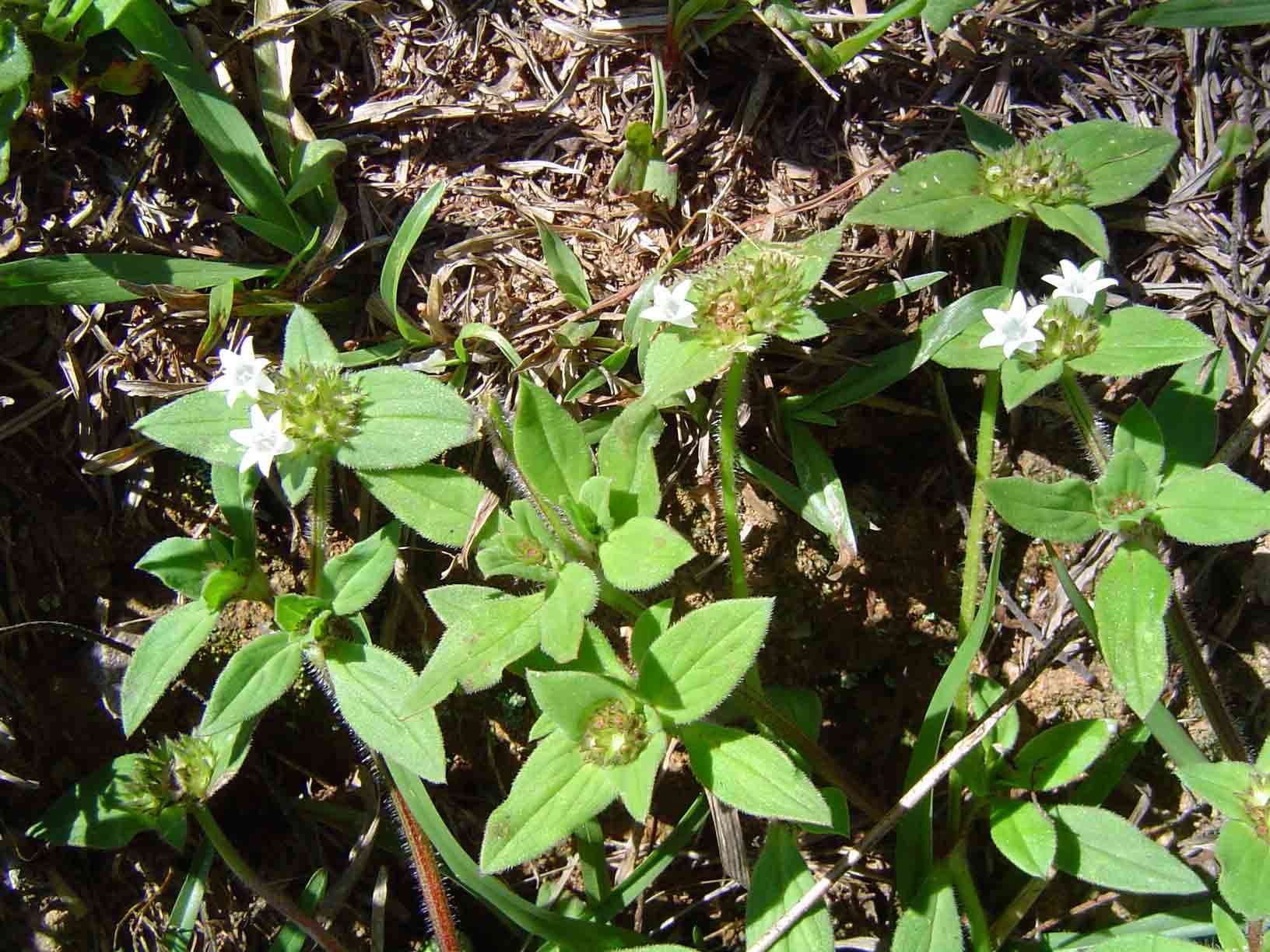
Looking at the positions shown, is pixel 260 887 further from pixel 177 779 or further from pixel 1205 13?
pixel 1205 13

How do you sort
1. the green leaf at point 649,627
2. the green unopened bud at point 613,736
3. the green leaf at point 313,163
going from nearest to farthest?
1. the green unopened bud at point 613,736
2. the green leaf at point 649,627
3. the green leaf at point 313,163

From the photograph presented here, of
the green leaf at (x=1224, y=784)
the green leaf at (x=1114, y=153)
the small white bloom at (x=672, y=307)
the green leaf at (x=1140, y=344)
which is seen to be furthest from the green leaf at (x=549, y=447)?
the green leaf at (x=1224, y=784)

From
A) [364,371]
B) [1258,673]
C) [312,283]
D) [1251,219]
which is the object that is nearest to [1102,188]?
[1251,219]

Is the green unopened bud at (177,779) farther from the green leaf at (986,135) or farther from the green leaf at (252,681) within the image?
the green leaf at (986,135)

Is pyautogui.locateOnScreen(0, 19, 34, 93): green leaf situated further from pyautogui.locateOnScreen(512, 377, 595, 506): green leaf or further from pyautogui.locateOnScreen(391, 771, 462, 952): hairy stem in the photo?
pyautogui.locateOnScreen(391, 771, 462, 952): hairy stem

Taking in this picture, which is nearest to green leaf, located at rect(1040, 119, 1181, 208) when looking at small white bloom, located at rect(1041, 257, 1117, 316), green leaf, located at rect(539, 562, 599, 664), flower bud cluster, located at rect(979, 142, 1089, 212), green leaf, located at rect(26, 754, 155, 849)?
flower bud cluster, located at rect(979, 142, 1089, 212)
